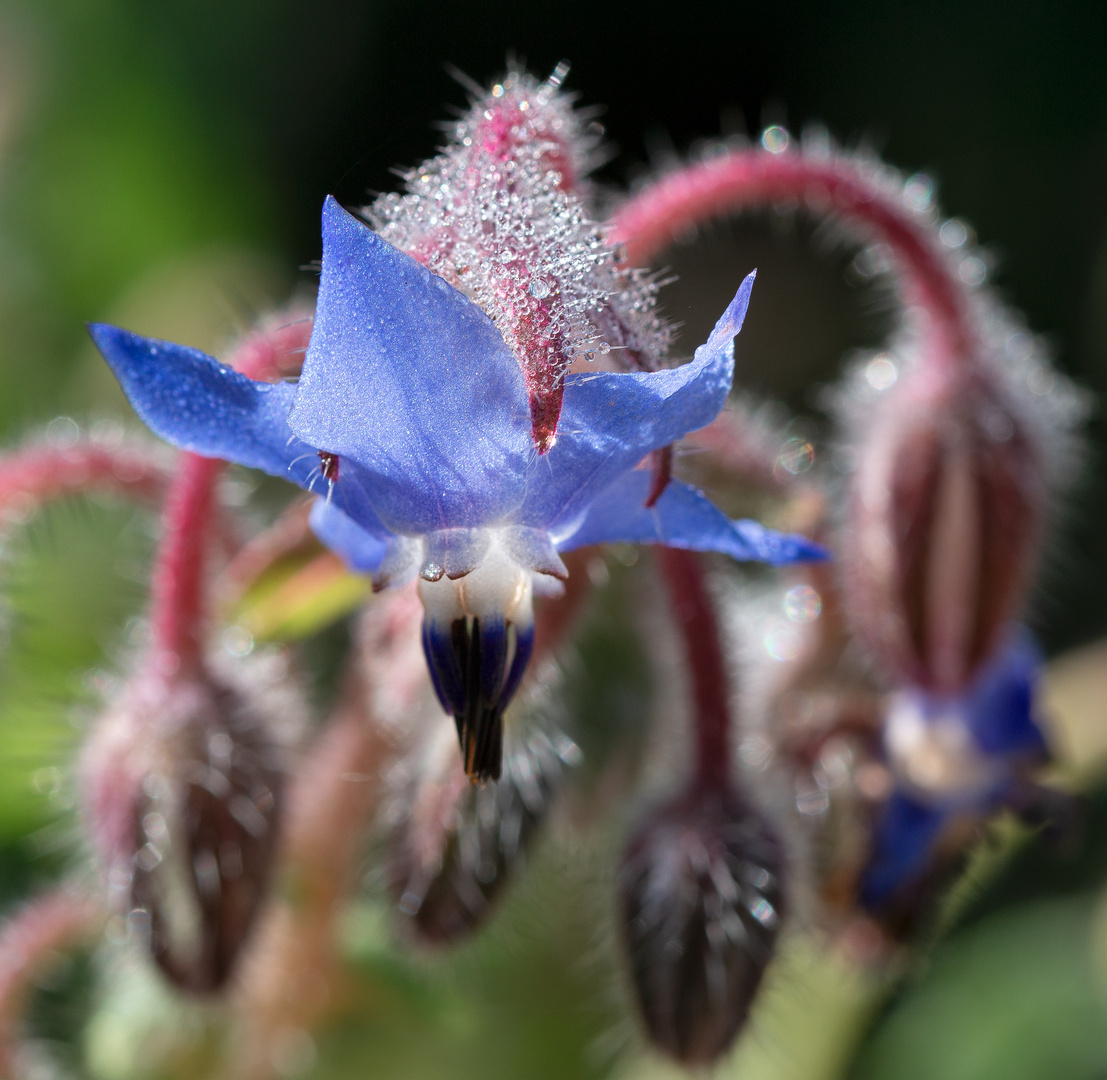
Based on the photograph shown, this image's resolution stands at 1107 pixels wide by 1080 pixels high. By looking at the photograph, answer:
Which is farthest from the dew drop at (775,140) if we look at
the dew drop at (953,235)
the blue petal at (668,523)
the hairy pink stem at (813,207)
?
the blue petal at (668,523)

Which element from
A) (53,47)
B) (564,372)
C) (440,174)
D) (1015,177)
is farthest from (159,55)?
(564,372)

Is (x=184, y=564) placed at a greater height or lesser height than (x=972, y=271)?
lesser

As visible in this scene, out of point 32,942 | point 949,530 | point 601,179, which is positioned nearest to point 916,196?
point 949,530

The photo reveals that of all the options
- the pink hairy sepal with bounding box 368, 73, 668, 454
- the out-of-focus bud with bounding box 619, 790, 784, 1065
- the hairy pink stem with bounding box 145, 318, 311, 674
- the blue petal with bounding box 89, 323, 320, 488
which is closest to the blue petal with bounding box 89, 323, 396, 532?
the blue petal with bounding box 89, 323, 320, 488

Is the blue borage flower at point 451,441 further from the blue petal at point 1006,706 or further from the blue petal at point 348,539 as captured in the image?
the blue petal at point 1006,706

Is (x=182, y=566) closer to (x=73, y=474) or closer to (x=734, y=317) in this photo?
(x=73, y=474)

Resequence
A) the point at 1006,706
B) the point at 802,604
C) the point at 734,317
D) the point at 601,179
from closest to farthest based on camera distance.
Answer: the point at 734,317 → the point at 1006,706 → the point at 802,604 → the point at 601,179
